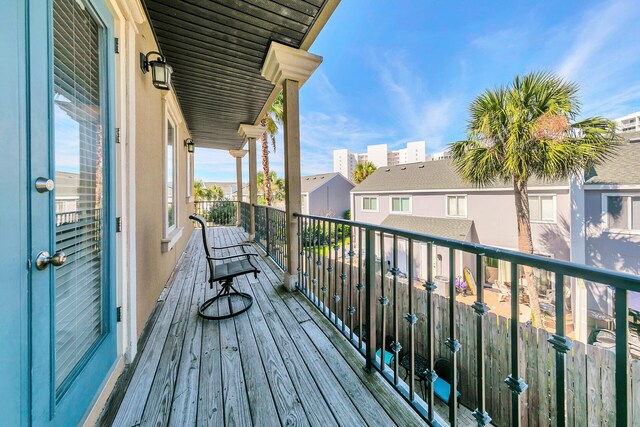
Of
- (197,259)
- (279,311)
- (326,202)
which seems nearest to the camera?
(279,311)

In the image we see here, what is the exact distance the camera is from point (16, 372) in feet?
2.63

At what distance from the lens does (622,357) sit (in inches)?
25.5

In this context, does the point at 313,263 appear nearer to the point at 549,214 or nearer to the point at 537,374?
the point at 537,374

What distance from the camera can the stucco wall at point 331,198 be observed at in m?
19.2

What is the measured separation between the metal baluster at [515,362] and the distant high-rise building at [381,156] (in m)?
40.1

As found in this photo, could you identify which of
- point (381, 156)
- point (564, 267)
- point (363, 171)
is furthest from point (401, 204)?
point (381, 156)

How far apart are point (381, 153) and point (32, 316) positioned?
43939 mm

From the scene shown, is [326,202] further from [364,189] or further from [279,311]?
[279,311]

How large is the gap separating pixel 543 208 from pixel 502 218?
1.24m

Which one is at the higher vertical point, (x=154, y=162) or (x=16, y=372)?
(x=154, y=162)

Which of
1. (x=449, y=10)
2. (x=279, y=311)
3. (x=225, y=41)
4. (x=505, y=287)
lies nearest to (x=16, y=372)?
(x=279, y=311)

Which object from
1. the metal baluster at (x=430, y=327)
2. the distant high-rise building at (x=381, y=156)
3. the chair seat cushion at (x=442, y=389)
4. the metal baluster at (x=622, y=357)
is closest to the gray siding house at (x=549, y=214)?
the chair seat cushion at (x=442, y=389)

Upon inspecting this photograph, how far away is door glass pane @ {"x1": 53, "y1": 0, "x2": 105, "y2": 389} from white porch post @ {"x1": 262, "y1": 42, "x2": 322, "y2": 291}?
1660 millimetres

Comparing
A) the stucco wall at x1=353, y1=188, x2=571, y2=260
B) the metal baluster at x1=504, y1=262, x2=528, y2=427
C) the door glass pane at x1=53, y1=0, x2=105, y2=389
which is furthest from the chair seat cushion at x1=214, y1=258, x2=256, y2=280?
the stucco wall at x1=353, y1=188, x2=571, y2=260
